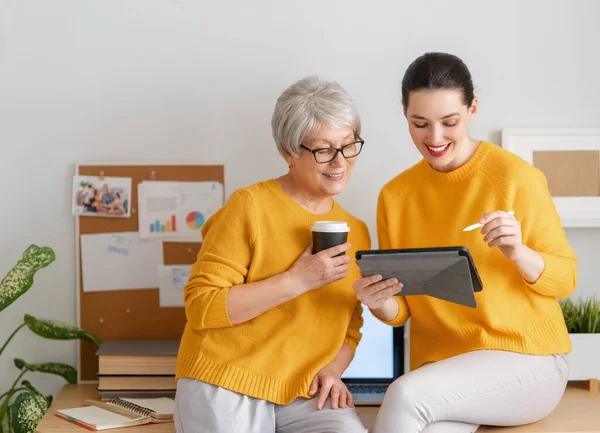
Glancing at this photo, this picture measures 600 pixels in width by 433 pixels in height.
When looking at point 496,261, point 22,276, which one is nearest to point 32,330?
point 22,276

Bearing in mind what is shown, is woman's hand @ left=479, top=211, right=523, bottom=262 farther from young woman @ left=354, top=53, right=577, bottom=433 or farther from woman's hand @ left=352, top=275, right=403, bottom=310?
woman's hand @ left=352, top=275, right=403, bottom=310

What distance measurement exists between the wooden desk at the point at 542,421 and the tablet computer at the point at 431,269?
14.1 inches

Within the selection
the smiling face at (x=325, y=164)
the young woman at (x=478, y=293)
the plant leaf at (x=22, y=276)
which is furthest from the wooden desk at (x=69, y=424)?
the smiling face at (x=325, y=164)

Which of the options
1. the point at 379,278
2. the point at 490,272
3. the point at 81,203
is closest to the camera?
the point at 379,278

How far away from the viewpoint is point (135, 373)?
76.7 inches

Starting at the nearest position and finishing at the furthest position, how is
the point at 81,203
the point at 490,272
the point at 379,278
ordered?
1. the point at 379,278
2. the point at 490,272
3. the point at 81,203

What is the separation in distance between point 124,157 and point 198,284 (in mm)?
712

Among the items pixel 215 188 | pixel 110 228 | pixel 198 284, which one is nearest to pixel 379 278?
pixel 198 284

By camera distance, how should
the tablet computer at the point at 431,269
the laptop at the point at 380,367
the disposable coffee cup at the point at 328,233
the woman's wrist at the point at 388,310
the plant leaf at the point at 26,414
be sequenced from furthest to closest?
the laptop at the point at 380,367
the plant leaf at the point at 26,414
the woman's wrist at the point at 388,310
the disposable coffee cup at the point at 328,233
the tablet computer at the point at 431,269

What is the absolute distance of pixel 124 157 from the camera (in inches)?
84.9

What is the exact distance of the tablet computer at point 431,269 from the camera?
1.45 metres

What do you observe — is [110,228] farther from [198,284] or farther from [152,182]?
[198,284]

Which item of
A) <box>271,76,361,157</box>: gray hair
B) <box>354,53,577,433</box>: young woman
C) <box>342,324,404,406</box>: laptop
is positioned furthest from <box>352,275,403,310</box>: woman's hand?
<box>342,324,404,406</box>: laptop

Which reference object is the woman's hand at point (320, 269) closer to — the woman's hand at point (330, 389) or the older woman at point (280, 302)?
the older woman at point (280, 302)
